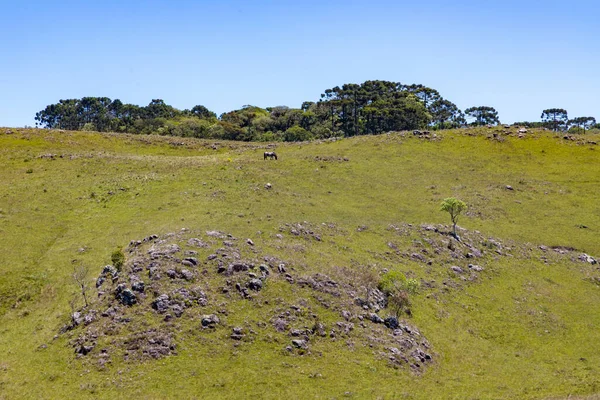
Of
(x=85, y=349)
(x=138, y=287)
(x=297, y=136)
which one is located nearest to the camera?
(x=85, y=349)

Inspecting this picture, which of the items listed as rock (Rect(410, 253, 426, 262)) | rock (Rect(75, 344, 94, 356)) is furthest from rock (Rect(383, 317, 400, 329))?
rock (Rect(75, 344, 94, 356))

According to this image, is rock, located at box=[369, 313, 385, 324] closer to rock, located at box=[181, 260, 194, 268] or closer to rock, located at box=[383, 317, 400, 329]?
rock, located at box=[383, 317, 400, 329]

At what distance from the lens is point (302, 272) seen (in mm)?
41844

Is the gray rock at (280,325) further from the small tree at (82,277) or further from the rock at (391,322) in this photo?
the small tree at (82,277)

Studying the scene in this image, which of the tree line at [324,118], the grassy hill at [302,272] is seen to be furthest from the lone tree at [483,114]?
the grassy hill at [302,272]

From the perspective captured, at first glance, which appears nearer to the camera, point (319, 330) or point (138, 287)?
point (319, 330)

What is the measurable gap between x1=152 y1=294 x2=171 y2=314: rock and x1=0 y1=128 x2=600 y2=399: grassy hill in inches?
19.2

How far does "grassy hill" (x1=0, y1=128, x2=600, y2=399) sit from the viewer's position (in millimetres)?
32344

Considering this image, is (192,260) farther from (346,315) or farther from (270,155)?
(270,155)

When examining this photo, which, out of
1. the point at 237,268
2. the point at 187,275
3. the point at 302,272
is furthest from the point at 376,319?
the point at 187,275

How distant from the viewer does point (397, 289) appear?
42500 mm

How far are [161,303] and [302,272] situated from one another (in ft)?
39.8

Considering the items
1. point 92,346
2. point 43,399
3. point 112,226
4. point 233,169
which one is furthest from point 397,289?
point 233,169

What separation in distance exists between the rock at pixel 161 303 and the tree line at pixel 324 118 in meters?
96.7
